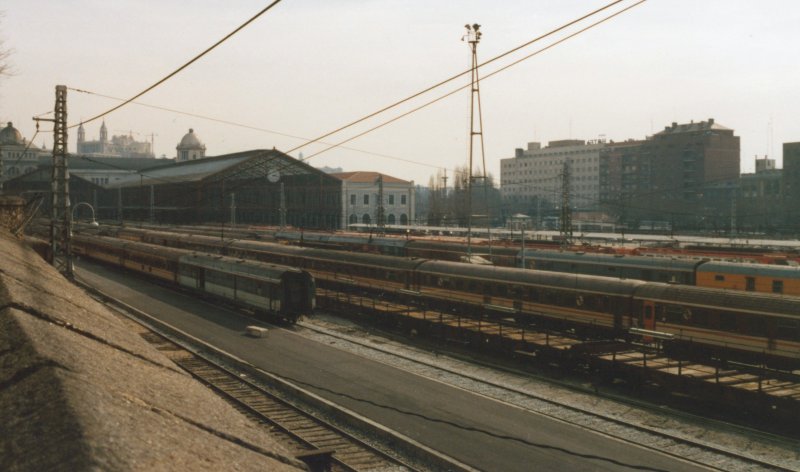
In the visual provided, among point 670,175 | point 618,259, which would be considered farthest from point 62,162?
point 670,175

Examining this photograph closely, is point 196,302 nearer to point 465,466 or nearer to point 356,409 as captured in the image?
point 356,409

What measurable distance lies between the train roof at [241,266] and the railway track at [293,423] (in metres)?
7.11

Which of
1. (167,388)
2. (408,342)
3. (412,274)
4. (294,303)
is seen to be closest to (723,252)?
(412,274)

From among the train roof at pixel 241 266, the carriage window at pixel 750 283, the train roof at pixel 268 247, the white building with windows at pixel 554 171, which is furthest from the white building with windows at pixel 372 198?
the carriage window at pixel 750 283

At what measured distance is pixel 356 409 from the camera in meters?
19.9

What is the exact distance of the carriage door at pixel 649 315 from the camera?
26.7 meters

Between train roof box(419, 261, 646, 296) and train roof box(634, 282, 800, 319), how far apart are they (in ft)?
3.84

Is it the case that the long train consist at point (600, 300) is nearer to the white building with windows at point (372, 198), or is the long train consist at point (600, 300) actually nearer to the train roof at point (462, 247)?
the train roof at point (462, 247)

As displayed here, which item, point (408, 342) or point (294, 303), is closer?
point (408, 342)

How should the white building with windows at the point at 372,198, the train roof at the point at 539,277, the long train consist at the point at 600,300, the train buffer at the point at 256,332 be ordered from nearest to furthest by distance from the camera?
1. the long train consist at the point at 600,300
2. the train roof at the point at 539,277
3. the train buffer at the point at 256,332
4. the white building with windows at the point at 372,198

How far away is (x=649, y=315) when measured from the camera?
2686 cm

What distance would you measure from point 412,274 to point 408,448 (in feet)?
75.1

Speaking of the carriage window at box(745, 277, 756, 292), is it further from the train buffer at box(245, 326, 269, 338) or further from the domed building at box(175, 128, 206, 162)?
the domed building at box(175, 128, 206, 162)

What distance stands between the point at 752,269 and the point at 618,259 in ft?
23.9
